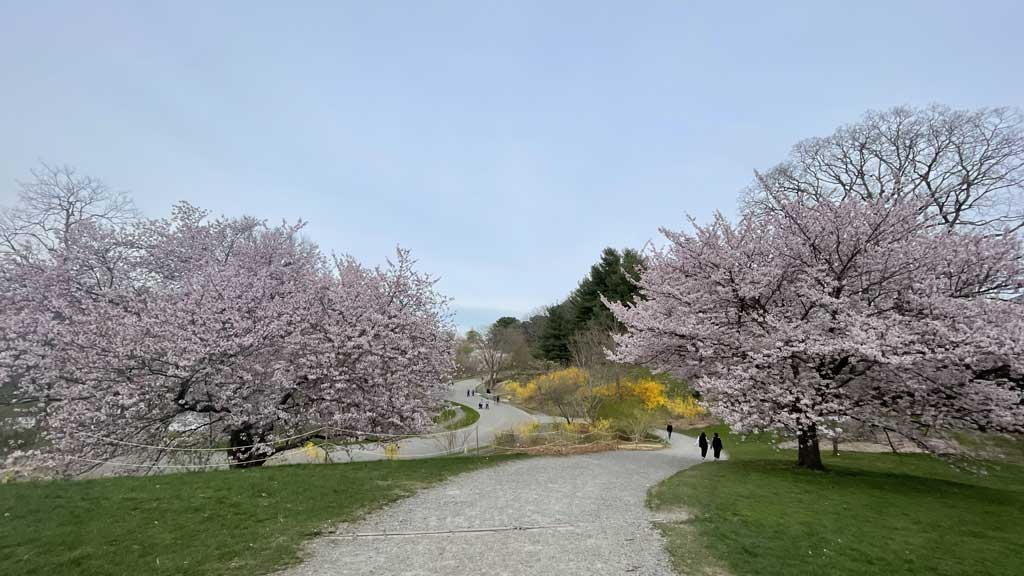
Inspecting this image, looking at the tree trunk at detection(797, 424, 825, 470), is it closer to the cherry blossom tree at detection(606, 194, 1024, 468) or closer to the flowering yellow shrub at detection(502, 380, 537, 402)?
the cherry blossom tree at detection(606, 194, 1024, 468)

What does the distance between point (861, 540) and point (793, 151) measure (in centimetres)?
2749

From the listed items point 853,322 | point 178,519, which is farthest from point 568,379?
point 178,519

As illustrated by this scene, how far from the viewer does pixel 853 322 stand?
10.7 meters

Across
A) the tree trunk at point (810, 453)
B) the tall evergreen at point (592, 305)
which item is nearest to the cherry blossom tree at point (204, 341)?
the tree trunk at point (810, 453)

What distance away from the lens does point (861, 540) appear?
7.25 meters

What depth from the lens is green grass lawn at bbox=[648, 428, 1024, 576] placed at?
6402mm

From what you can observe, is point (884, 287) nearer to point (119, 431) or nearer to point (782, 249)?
point (782, 249)

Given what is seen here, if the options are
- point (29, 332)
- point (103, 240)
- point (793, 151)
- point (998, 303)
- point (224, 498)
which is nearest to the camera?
point (224, 498)

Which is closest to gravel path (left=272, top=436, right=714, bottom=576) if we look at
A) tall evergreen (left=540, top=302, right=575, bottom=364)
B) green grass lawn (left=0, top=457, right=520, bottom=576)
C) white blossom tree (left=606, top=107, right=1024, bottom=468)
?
green grass lawn (left=0, top=457, right=520, bottom=576)

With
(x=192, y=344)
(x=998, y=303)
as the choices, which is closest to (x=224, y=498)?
(x=192, y=344)

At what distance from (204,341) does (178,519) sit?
5.62m

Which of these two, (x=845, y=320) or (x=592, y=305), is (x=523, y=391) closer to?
(x=592, y=305)

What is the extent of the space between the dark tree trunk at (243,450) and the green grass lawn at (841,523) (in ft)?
35.9

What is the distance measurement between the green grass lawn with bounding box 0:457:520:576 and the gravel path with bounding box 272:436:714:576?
2.31 feet
